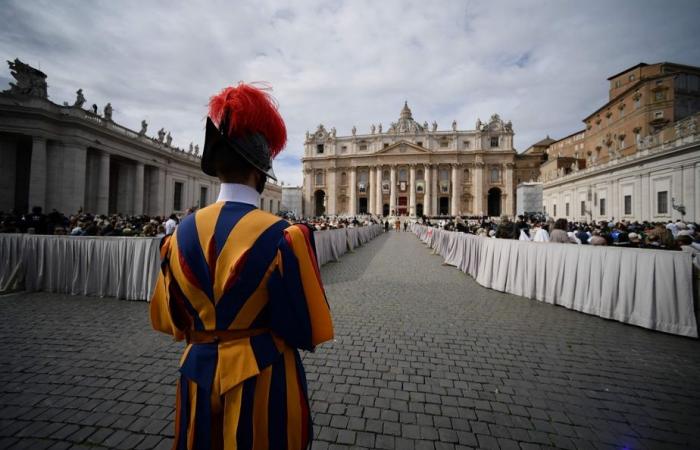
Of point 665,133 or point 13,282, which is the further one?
point 665,133

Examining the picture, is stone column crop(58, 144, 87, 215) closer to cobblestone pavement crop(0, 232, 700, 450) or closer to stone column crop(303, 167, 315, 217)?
cobblestone pavement crop(0, 232, 700, 450)

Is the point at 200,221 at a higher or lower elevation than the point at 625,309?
higher

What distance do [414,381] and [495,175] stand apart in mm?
62413

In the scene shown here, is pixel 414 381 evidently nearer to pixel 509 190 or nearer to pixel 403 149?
pixel 403 149

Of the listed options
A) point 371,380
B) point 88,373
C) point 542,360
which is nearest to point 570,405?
point 542,360

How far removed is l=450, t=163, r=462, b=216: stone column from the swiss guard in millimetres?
59371

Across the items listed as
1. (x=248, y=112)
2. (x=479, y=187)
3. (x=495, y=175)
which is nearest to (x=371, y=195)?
(x=479, y=187)

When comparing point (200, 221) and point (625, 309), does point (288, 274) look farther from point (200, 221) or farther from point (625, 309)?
point (625, 309)

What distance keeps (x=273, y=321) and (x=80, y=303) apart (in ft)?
22.6

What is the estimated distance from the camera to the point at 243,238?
1.13 meters

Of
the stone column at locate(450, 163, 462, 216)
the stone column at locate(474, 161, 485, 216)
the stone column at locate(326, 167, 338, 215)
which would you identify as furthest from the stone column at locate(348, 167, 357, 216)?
the stone column at locate(474, 161, 485, 216)

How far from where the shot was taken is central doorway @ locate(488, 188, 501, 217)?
57.9 meters

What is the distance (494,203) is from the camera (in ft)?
192

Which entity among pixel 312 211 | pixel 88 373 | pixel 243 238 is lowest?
pixel 88 373
